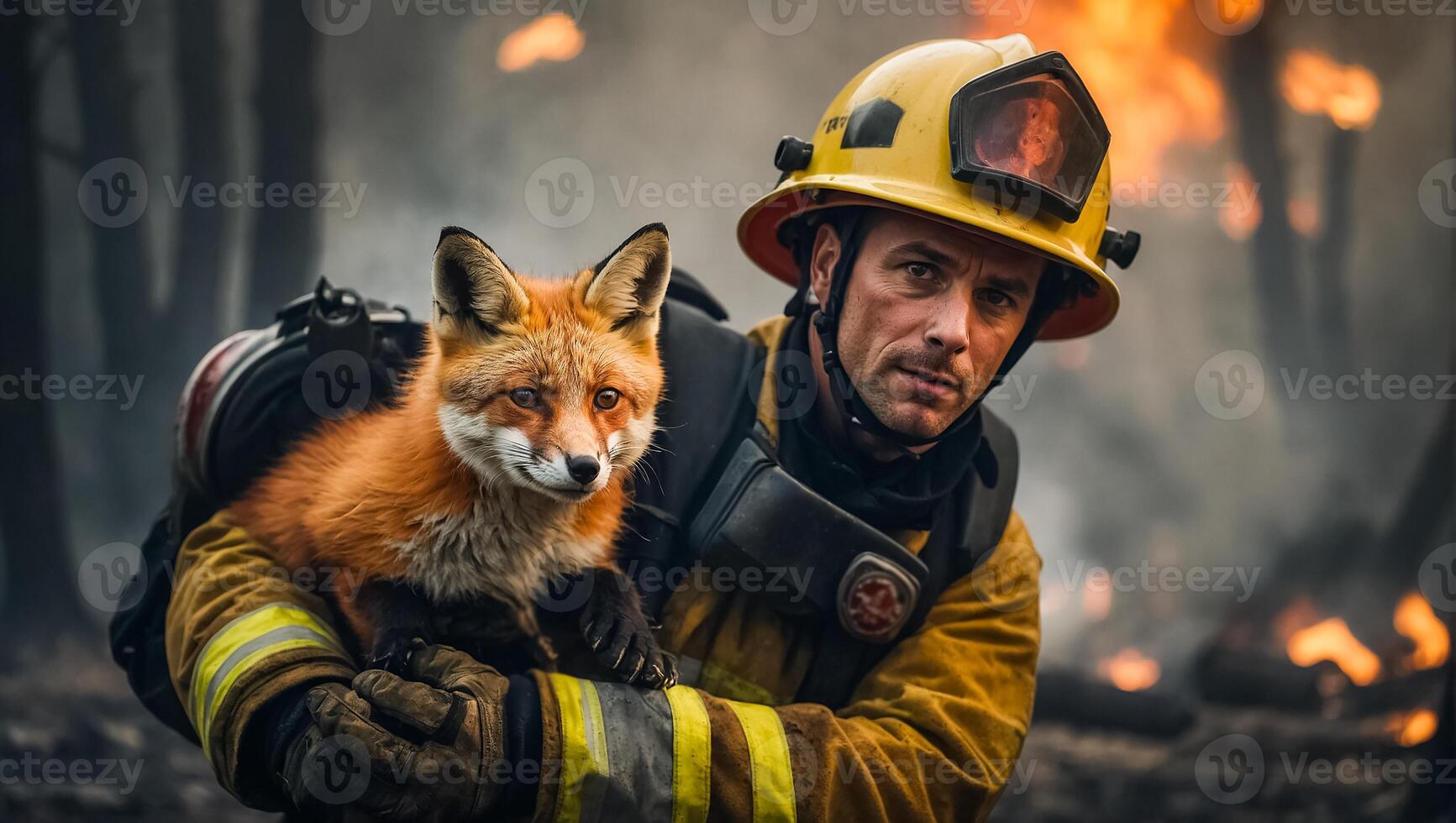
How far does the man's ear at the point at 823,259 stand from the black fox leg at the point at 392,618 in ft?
3.98

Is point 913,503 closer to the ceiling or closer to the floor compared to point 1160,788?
closer to the ceiling

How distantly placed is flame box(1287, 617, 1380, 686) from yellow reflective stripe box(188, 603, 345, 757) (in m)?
5.83

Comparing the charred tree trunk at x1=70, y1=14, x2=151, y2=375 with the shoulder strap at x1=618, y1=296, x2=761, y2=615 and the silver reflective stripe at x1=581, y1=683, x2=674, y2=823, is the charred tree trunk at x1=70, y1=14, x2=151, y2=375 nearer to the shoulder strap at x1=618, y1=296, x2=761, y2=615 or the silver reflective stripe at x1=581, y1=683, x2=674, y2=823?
the shoulder strap at x1=618, y1=296, x2=761, y2=615

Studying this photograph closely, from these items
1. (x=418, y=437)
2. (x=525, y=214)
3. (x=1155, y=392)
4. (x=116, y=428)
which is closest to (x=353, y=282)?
(x=525, y=214)

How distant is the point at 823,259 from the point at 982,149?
50 centimetres

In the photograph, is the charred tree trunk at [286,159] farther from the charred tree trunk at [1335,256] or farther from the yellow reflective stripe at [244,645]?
the charred tree trunk at [1335,256]

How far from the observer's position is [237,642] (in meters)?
1.91

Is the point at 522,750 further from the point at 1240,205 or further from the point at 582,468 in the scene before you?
the point at 1240,205

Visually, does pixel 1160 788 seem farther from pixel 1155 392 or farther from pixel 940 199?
pixel 940 199

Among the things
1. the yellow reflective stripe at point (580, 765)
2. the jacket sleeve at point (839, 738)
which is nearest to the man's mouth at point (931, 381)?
the jacket sleeve at point (839, 738)

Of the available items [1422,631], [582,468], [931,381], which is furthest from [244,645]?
[1422,631]

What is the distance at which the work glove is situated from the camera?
1701 millimetres

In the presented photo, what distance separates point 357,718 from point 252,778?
387 millimetres

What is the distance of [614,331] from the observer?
6.29 feet
